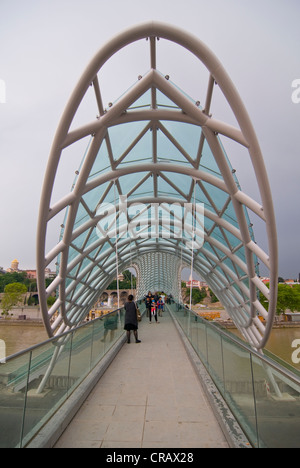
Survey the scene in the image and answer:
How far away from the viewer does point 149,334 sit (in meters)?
15.4

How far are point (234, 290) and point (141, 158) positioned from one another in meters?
14.4

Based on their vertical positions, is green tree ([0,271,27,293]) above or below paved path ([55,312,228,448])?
above

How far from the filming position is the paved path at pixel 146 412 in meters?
4.59

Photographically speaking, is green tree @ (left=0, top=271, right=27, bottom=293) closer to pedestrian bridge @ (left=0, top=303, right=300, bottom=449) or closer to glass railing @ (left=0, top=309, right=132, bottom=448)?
pedestrian bridge @ (left=0, top=303, right=300, bottom=449)

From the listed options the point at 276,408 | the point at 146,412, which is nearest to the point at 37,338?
the point at 146,412

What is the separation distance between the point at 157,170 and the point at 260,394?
1362cm

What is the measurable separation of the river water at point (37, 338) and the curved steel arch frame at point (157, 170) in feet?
65.4

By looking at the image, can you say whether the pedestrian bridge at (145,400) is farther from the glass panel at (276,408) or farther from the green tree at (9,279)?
the green tree at (9,279)

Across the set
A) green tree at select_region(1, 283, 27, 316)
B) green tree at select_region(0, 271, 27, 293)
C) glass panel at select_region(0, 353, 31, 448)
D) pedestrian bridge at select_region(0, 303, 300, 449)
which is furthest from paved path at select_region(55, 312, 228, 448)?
green tree at select_region(0, 271, 27, 293)

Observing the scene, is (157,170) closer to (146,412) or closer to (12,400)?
(146,412)

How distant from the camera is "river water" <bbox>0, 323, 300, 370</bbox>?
135 ft

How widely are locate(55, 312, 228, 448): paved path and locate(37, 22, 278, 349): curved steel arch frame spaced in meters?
6.25
